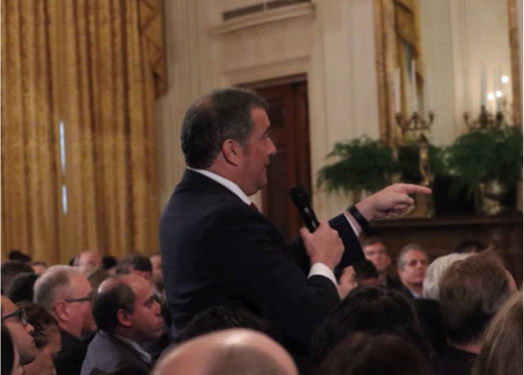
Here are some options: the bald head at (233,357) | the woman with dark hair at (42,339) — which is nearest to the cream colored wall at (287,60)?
the woman with dark hair at (42,339)

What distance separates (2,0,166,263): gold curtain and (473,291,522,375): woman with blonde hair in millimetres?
9947

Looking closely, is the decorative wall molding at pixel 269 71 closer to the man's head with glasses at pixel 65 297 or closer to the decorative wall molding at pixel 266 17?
the decorative wall molding at pixel 266 17

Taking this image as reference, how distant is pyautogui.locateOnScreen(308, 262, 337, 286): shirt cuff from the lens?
109 inches

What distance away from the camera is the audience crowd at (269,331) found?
1.43 metres

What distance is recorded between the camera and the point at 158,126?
42.6 ft

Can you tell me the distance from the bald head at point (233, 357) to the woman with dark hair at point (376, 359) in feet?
0.91

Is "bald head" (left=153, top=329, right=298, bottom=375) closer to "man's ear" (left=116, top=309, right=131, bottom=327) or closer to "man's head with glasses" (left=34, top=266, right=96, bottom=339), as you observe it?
"man's ear" (left=116, top=309, right=131, bottom=327)

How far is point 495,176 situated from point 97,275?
425 cm

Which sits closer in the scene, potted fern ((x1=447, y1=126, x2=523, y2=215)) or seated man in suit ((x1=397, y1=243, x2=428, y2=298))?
seated man in suit ((x1=397, y1=243, x2=428, y2=298))

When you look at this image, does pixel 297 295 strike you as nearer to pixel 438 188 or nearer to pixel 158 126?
pixel 438 188

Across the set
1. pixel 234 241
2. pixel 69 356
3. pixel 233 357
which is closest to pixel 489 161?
pixel 69 356

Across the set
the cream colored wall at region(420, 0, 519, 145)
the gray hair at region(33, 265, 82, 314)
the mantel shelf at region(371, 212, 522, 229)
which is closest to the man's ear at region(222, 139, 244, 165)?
the gray hair at region(33, 265, 82, 314)

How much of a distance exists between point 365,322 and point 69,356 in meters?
2.12

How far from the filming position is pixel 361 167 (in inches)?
397
